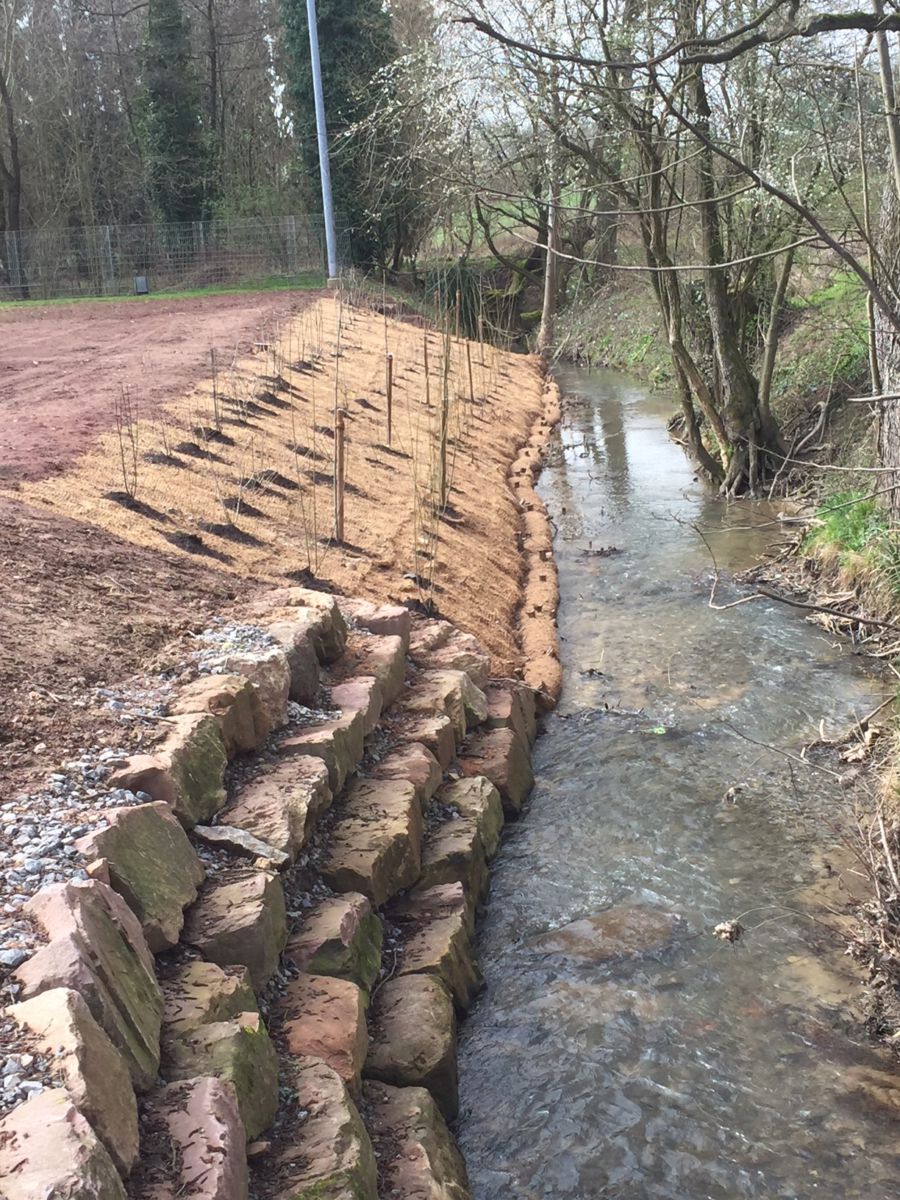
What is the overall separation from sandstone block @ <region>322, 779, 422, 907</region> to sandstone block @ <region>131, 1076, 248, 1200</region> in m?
1.48

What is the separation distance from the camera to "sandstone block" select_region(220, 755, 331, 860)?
4.09 m

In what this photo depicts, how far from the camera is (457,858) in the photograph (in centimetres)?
488

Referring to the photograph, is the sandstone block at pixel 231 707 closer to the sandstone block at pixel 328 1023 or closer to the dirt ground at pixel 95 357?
the sandstone block at pixel 328 1023

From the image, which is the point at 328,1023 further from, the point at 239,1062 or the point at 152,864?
the point at 152,864

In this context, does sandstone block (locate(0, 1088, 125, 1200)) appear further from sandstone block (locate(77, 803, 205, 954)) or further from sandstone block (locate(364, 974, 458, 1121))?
sandstone block (locate(364, 974, 458, 1121))

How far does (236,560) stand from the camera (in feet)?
23.0

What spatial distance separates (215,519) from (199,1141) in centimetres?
545

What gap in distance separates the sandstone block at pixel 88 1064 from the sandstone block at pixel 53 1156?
0.07 m

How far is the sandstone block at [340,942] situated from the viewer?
381cm

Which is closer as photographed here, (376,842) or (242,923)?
(242,923)

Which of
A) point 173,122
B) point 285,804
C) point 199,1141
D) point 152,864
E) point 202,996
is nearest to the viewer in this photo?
point 199,1141

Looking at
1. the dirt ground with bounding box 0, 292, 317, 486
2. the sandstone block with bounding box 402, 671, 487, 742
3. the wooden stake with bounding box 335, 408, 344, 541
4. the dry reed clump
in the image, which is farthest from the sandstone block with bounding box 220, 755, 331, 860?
the dirt ground with bounding box 0, 292, 317, 486

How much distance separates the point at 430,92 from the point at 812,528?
6090 millimetres

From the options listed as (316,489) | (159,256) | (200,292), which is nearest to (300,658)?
(316,489)
